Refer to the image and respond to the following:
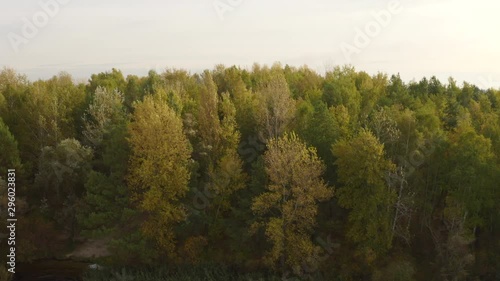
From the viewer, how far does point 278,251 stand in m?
41.5

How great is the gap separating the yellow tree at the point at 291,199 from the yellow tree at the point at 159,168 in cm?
895

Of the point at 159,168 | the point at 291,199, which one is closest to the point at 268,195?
the point at 291,199

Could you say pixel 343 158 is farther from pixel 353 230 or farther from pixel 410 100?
pixel 410 100

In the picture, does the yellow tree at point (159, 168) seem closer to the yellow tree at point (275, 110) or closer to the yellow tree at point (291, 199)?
the yellow tree at point (291, 199)

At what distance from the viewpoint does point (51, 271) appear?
48.6 metres

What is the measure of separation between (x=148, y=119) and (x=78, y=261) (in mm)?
18019

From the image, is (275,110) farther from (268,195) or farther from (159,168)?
(159,168)

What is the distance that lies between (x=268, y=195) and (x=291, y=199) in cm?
220

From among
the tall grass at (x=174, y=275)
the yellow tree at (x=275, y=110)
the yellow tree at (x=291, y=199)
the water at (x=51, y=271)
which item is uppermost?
the yellow tree at (x=275, y=110)

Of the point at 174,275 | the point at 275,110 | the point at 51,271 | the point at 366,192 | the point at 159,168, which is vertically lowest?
the point at 51,271

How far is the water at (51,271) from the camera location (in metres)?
47.2

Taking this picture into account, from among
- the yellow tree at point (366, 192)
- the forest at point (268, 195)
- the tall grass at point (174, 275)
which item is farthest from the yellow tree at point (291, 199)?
the tall grass at point (174, 275)

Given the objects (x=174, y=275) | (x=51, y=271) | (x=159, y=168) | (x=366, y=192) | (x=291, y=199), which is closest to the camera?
(x=366, y=192)

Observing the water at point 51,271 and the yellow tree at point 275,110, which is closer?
the water at point 51,271
